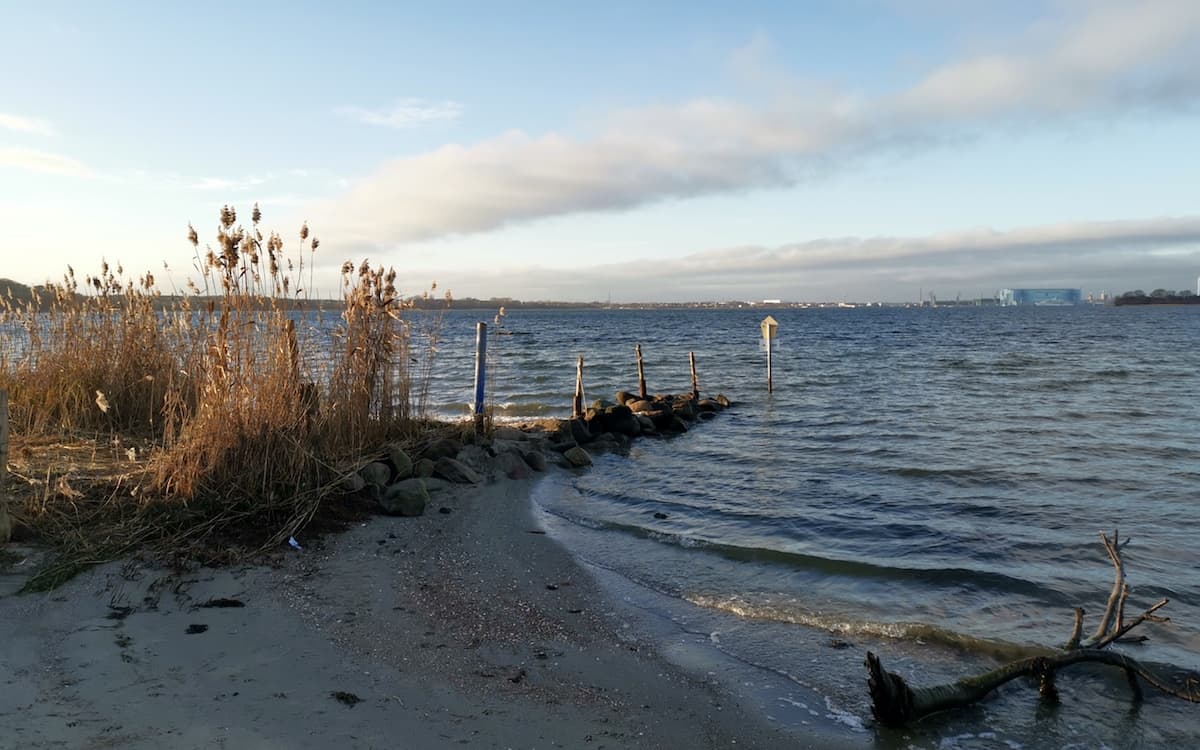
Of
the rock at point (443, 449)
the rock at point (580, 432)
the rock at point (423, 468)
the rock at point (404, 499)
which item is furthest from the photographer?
the rock at point (580, 432)

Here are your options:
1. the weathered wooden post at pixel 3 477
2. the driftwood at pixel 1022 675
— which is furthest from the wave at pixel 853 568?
the weathered wooden post at pixel 3 477

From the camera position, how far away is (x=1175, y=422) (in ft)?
56.5

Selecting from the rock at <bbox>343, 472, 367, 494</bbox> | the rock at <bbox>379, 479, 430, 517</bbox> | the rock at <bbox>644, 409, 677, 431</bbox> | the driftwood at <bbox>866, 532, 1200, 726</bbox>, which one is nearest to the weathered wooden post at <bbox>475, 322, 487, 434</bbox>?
the rock at <bbox>379, 479, 430, 517</bbox>

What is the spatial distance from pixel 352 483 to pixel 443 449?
2609mm

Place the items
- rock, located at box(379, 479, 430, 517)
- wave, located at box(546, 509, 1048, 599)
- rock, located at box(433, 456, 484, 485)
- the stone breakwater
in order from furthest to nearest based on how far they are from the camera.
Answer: rock, located at box(433, 456, 484, 485) → the stone breakwater → rock, located at box(379, 479, 430, 517) → wave, located at box(546, 509, 1048, 599)

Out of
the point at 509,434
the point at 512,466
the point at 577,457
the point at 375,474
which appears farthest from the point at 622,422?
the point at 375,474

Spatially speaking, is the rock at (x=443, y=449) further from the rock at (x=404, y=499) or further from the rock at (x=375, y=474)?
the rock at (x=404, y=499)

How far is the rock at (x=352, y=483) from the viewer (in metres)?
7.88

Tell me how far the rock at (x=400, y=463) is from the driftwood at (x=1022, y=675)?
6100 millimetres

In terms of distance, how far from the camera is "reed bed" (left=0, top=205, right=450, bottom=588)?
20.9 ft

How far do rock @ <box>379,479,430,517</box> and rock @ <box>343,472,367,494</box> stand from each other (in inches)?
10.7

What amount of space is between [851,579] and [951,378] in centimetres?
2403

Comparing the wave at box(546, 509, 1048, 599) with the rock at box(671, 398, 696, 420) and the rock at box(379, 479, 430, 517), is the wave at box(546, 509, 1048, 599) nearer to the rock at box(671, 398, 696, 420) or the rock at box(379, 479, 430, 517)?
the rock at box(379, 479, 430, 517)

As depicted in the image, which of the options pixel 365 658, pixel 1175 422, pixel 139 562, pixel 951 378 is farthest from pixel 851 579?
pixel 951 378
